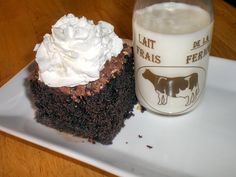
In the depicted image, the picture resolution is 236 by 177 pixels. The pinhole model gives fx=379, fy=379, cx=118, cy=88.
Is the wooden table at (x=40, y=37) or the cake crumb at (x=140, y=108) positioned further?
the cake crumb at (x=140, y=108)

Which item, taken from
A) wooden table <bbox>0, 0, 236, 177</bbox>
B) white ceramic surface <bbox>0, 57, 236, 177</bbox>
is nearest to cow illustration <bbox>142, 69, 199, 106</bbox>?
white ceramic surface <bbox>0, 57, 236, 177</bbox>

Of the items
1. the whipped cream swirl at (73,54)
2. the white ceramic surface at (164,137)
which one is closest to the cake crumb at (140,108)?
the white ceramic surface at (164,137)

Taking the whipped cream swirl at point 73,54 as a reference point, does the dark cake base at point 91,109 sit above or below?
below

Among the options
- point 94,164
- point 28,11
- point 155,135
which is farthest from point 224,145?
point 28,11

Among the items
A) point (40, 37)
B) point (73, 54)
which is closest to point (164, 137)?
point (73, 54)

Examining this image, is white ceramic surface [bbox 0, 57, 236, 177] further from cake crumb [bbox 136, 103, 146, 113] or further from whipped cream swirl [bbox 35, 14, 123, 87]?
whipped cream swirl [bbox 35, 14, 123, 87]

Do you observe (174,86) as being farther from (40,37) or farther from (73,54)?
(40,37)

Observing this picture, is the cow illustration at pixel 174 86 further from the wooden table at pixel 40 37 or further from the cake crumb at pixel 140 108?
the wooden table at pixel 40 37
